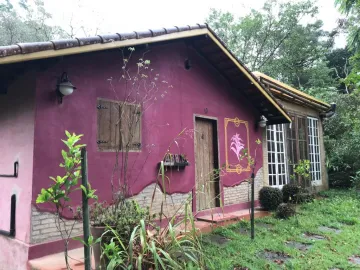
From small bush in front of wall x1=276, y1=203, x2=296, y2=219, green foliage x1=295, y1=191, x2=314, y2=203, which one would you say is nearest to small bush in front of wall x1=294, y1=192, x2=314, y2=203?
green foliage x1=295, y1=191, x2=314, y2=203

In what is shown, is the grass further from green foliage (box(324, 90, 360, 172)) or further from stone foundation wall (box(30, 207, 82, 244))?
green foliage (box(324, 90, 360, 172))

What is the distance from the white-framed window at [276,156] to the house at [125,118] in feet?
4.12

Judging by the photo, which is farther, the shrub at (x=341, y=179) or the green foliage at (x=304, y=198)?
the shrub at (x=341, y=179)

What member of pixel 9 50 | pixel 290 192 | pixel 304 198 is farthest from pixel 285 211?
pixel 9 50

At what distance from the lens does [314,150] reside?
11594 millimetres

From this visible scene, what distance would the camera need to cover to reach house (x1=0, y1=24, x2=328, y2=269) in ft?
13.3

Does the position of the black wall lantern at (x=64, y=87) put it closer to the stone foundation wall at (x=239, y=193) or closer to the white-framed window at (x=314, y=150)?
the stone foundation wall at (x=239, y=193)

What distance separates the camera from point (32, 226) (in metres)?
3.89

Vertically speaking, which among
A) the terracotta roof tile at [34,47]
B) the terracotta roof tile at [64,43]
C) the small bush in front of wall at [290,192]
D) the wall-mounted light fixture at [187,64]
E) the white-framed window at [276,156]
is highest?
the wall-mounted light fixture at [187,64]

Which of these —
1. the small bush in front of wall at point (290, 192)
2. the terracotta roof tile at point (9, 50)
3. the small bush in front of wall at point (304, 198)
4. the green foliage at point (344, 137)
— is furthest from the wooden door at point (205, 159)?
the green foliage at point (344, 137)

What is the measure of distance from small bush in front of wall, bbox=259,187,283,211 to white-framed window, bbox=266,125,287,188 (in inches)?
46.0

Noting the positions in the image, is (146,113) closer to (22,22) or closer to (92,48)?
(92,48)

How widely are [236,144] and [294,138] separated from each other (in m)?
3.68

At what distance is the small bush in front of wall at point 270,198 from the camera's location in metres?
7.92
